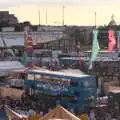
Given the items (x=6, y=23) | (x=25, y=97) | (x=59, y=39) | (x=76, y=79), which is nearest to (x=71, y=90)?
(x=76, y=79)

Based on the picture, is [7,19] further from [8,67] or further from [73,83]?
[73,83]

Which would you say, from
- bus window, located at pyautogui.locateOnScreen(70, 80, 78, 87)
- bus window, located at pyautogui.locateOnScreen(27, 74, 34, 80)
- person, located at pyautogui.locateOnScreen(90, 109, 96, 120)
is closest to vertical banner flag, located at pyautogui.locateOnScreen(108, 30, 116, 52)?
bus window, located at pyautogui.locateOnScreen(27, 74, 34, 80)

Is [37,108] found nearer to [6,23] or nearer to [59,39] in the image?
[59,39]

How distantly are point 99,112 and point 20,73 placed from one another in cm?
731

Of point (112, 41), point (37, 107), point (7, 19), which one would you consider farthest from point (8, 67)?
point (7, 19)

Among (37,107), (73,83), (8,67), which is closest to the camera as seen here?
(73,83)

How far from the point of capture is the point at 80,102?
57.8 ft

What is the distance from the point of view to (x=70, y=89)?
1772 cm

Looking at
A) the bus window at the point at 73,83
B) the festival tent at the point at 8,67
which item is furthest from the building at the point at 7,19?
the bus window at the point at 73,83

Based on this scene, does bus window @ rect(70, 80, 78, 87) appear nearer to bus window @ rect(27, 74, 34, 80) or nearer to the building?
bus window @ rect(27, 74, 34, 80)

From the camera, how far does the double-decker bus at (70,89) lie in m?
17.6

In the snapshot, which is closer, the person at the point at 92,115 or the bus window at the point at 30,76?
the person at the point at 92,115

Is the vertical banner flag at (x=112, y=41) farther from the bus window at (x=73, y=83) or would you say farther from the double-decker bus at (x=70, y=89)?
the bus window at (x=73, y=83)

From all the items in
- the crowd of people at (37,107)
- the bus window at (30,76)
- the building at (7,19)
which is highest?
the building at (7,19)
